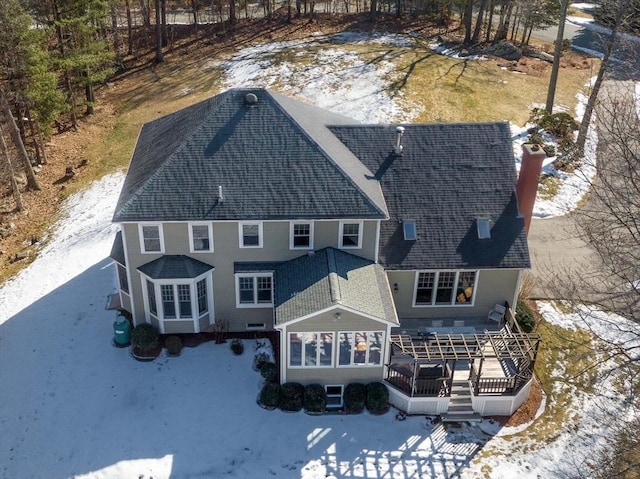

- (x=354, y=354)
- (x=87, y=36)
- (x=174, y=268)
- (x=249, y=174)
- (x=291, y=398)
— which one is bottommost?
(x=291, y=398)

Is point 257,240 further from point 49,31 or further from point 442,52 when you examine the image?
point 442,52

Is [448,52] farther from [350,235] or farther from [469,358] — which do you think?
[469,358]

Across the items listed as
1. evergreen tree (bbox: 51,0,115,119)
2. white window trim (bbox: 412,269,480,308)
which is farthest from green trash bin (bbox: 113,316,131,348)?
evergreen tree (bbox: 51,0,115,119)

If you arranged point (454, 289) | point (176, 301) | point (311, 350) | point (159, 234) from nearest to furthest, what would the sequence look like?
point (311, 350), point (159, 234), point (176, 301), point (454, 289)

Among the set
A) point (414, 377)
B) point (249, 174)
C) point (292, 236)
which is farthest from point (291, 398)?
point (249, 174)

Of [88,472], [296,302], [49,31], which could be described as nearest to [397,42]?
[49,31]

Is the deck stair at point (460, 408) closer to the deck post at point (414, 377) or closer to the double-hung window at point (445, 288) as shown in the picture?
the deck post at point (414, 377)

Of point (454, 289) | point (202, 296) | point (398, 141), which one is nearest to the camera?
point (202, 296)
